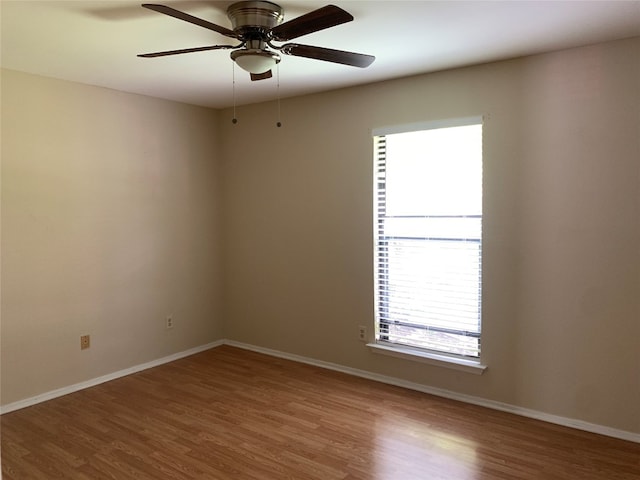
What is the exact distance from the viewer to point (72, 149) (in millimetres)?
3602

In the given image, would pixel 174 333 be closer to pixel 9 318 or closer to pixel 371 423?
pixel 9 318

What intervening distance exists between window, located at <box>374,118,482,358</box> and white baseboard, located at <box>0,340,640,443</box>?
1.02ft

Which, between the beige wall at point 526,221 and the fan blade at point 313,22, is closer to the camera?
the fan blade at point 313,22

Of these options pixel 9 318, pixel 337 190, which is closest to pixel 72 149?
pixel 9 318

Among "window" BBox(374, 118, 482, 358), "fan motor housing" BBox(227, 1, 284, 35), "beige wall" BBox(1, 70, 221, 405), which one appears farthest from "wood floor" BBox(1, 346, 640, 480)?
"fan motor housing" BBox(227, 1, 284, 35)

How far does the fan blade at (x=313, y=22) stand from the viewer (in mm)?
1901

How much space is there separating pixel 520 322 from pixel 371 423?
1235 millimetres

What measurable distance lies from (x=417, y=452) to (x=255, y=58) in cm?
237

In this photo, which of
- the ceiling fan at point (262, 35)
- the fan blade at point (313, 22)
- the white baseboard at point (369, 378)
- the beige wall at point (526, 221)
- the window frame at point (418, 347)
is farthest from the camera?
the window frame at point (418, 347)

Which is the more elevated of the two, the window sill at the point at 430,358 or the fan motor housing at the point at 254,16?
the fan motor housing at the point at 254,16

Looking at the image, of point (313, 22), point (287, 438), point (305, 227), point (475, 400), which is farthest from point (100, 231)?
point (475, 400)

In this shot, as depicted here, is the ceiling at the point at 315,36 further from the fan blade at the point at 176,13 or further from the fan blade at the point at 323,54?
the fan blade at the point at 176,13

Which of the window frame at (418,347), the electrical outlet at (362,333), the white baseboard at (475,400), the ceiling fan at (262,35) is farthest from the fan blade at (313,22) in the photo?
the white baseboard at (475,400)

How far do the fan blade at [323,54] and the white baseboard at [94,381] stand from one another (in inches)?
121
